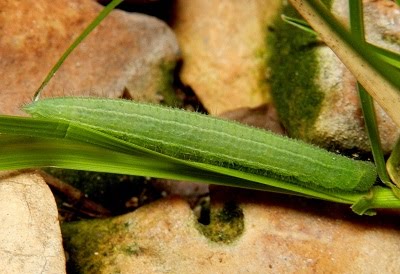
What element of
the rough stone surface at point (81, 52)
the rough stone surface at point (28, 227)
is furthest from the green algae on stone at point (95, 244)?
the rough stone surface at point (81, 52)

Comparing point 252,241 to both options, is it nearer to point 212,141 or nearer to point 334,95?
point 212,141

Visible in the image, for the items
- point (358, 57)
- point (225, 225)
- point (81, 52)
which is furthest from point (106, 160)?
point (358, 57)

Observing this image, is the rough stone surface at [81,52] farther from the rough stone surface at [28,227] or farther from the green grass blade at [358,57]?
the green grass blade at [358,57]

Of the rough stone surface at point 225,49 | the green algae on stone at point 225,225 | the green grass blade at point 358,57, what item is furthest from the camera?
the rough stone surface at point 225,49

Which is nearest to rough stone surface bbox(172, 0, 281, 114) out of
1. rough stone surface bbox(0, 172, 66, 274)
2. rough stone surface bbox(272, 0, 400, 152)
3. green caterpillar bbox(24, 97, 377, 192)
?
rough stone surface bbox(272, 0, 400, 152)

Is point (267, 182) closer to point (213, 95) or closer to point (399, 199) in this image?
point (399, 199)

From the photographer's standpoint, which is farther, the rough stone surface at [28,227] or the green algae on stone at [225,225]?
the green algae on stone at [225,225]
